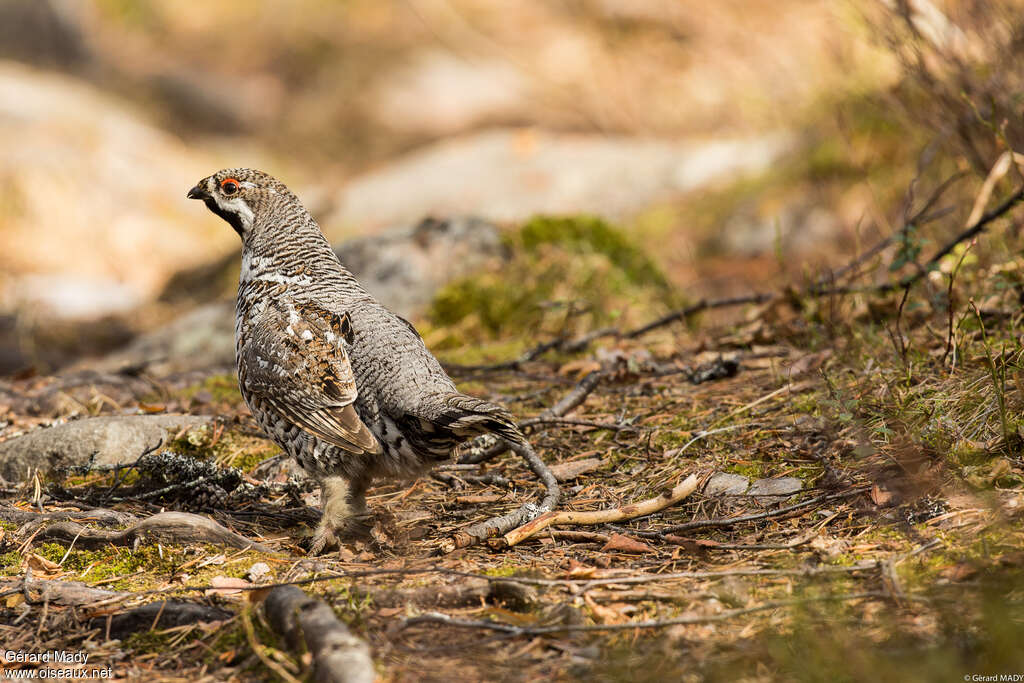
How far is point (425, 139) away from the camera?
19.0 metres

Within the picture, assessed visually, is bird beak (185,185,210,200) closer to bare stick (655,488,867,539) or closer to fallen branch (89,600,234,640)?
fallen branch (89,600,234,640)

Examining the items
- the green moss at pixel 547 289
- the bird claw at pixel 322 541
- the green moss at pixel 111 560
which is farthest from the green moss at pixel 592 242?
the green moss at pixel 111 560

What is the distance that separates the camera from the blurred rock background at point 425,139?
9734mm

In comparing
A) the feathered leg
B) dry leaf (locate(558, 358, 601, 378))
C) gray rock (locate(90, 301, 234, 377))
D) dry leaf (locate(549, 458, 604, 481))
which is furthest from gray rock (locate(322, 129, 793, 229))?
the feathered leg

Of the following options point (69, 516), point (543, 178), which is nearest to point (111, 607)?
point (69, 516)

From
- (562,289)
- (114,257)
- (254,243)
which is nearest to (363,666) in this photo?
(254,243)

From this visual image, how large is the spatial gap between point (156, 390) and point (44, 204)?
26.9 ft

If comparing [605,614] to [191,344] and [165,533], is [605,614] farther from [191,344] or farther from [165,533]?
[191,344]

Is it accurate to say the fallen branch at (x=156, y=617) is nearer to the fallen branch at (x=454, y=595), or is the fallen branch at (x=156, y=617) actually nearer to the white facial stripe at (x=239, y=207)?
the fallen branch at (x=454, y=595)

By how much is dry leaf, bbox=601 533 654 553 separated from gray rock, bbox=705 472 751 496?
22.9 inches

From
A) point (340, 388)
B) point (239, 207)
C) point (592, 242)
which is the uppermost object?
point (239, 207)

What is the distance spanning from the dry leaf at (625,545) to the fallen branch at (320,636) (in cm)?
118

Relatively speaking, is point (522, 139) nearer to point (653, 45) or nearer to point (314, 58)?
point (653, 45)

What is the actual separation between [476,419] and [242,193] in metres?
2.48
